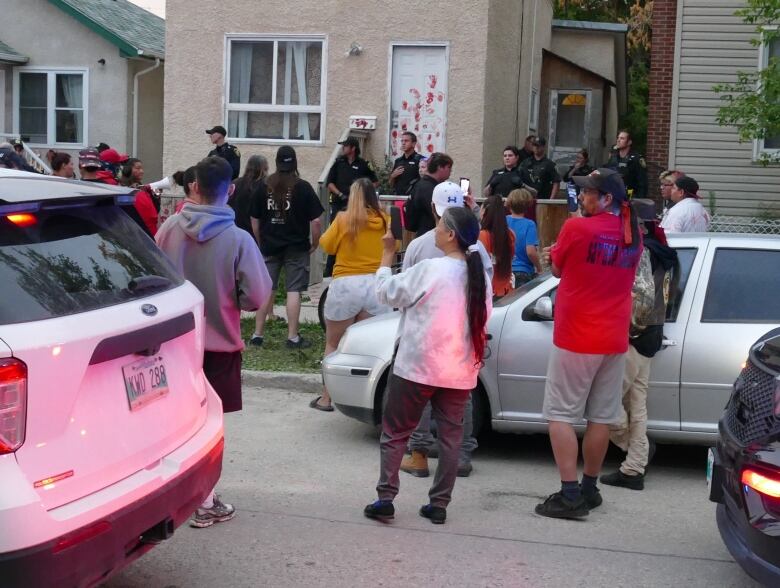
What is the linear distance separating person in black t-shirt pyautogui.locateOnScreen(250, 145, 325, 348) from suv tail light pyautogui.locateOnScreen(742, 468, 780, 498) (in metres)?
6.52

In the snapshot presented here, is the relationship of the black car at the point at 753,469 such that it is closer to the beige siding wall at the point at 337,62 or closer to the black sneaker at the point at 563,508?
the black sneaker at the point at 563,508

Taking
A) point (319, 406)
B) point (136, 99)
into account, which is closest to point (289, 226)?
point (319, 406)

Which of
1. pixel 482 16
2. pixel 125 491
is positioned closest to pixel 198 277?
pixel 125 491

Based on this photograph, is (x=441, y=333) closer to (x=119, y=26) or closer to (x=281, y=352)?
(x=281, y=352)

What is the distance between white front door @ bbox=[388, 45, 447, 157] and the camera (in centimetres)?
1535

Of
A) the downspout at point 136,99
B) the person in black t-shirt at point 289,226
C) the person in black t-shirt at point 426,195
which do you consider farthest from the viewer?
the downspout at point 136,99

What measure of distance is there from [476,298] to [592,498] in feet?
4.96

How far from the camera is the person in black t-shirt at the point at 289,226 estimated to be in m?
10.3

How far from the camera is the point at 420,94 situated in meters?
15.4

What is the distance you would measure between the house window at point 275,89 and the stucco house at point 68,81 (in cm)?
645

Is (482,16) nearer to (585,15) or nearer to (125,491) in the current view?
(125,491)

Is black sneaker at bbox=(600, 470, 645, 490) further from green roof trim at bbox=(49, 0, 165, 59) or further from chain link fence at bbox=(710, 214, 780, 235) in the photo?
green roof trim at bbox=(49, 0, 165, 59)

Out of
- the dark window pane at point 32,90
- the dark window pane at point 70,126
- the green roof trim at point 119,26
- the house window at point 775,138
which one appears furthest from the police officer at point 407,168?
the dark window pane at point 32,90

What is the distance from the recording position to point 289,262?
10.6m
